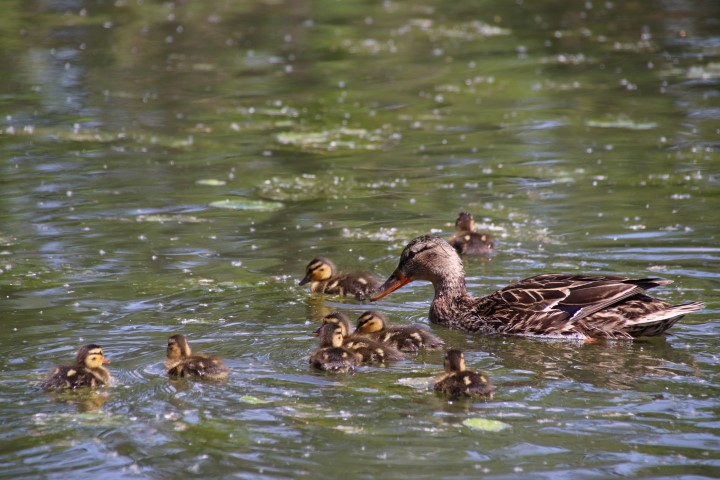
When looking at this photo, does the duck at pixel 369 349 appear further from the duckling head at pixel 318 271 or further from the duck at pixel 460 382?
the duckling head at pixel 318 271

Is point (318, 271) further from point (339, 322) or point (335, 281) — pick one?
point (339, 322)

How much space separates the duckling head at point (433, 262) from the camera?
28.9 ft

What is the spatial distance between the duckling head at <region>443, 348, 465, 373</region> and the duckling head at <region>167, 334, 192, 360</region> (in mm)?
1461

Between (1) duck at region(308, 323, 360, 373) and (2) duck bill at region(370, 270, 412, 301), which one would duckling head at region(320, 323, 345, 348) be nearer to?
(1) duck at region(308, 323, 360, 373)

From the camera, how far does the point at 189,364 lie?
6.75m

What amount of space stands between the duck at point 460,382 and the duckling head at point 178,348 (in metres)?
1.42

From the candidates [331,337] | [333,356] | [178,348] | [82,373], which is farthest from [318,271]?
[82,373]

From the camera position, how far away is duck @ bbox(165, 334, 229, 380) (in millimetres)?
6730

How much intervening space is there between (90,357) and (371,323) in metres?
1.89

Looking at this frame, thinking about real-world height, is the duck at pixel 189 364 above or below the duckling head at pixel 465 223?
below

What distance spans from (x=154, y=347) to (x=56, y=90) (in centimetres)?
1011

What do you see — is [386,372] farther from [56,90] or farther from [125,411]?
[56,90]

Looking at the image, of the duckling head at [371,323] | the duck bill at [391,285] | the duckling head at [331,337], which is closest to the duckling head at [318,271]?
the duck bill at [391,285]

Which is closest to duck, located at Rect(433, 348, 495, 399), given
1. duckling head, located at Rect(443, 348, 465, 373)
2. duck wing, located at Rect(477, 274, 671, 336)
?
duckling head, located at Rect(443, 348, 465, 373)
